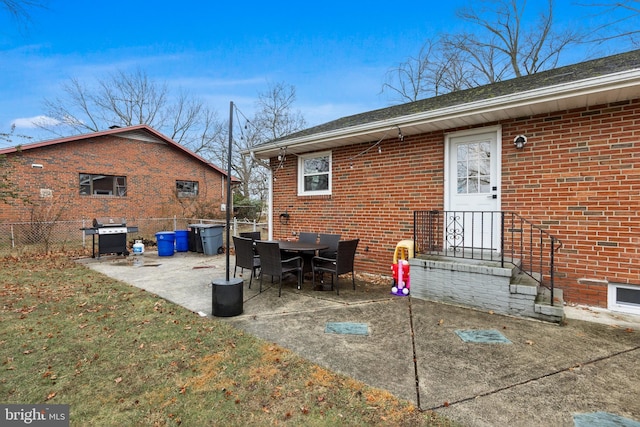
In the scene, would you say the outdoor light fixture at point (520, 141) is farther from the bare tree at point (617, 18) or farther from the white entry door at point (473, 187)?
the bare tree at point (617, 18)

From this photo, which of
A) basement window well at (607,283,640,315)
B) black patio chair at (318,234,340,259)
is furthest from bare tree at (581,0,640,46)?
black patio chair at (318,234,340,259)

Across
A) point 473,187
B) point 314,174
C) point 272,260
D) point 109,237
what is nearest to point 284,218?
point 314,174

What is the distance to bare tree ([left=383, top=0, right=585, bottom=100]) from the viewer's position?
14609 millimetres

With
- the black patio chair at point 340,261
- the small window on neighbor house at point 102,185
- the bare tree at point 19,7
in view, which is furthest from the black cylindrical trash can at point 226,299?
the small window on neighbor house at point 102,185

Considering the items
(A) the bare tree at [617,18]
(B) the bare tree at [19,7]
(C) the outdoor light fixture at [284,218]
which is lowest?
(C) the outdoor light fixture at [284,218]

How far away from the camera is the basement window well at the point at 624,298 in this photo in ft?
13.7

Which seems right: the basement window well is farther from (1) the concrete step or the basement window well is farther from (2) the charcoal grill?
(2) the charcoal grill

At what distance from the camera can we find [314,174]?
7668mm

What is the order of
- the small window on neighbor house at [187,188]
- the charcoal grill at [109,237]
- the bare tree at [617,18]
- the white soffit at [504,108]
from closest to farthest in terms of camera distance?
the white soffit at [504,108], the bare tree at [617,18], the charcoal grill at [109,237], the small window on neighbor house at [187,188]

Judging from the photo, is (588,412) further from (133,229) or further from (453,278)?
(133,229)

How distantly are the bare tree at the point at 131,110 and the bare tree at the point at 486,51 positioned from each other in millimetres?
16748

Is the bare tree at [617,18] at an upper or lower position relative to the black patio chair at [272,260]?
upper

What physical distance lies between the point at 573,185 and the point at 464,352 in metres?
3.25

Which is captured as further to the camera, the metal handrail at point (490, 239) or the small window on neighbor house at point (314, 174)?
the small window on neighbor house at point (314, 174)
